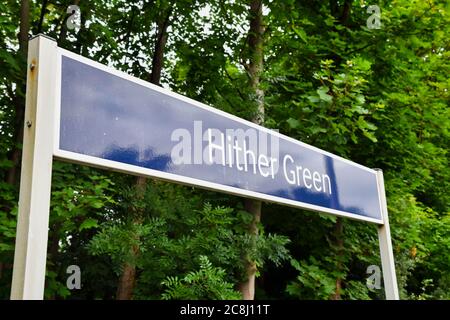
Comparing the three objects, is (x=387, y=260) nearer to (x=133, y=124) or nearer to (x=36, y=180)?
(x=133, y=124)

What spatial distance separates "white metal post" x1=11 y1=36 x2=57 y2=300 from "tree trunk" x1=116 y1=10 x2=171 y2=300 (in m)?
2.80

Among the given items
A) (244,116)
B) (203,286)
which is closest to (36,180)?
(203,286)

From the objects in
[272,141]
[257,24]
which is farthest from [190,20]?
[272,141]

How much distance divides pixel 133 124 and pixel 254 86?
3355 mm

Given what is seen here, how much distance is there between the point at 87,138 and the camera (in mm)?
1481

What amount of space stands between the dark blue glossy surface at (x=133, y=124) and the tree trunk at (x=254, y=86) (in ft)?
7.23

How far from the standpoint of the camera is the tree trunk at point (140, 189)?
14.1 feet

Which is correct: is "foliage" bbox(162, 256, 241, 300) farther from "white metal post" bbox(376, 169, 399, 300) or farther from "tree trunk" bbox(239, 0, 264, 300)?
"white metal post" bbox(376, 169, 399, 300)

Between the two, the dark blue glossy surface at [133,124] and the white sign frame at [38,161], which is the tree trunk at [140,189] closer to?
the dark blue glossy surface at [133,124]

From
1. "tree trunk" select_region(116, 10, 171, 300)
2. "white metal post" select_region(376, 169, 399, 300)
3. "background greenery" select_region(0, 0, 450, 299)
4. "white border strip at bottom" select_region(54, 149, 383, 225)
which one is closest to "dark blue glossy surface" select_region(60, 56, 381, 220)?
"white border strip at bottom" select_region(54, 149, 383, 225)

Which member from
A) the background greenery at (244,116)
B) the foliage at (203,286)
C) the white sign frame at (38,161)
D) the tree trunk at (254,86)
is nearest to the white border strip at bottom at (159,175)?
the white sign frame at (38,161)

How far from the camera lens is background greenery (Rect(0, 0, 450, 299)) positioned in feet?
13.1

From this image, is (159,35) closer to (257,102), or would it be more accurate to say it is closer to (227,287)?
(257,102)

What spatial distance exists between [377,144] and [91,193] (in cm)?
327
